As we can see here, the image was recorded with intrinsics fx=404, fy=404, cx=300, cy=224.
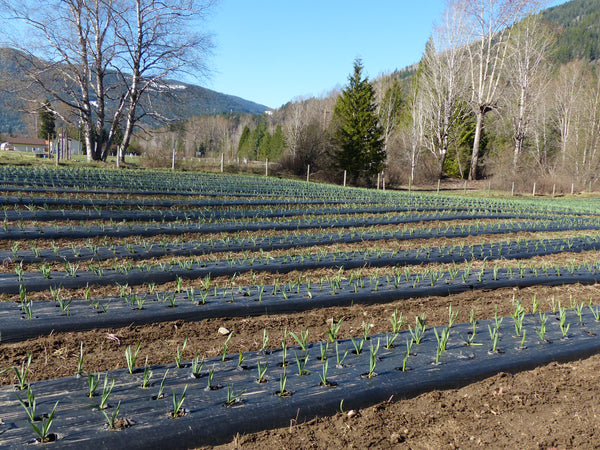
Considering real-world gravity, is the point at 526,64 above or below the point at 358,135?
above

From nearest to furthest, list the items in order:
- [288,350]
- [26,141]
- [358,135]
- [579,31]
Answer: [288,350] → [358,135] → [26,141] → [579,31]

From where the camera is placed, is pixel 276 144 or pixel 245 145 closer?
pixel 276 144

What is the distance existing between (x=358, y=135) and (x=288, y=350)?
29681 millimetres

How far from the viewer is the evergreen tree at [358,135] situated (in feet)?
102

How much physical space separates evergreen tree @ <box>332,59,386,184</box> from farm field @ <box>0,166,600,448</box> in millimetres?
25249

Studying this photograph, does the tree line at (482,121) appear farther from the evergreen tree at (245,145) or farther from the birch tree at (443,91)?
the evergreen tree at (245,145)

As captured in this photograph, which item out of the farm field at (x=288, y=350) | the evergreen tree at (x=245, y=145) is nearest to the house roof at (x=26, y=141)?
the evergreen tree at (x=245, y=145)

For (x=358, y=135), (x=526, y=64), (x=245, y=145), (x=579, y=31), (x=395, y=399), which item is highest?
(x=579, y=31)

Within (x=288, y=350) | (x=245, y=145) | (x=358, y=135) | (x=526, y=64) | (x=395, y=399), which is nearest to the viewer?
(x=395, y=399)

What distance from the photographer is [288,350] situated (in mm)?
2701

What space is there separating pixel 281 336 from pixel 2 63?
25339 millimetres

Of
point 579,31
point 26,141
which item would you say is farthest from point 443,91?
point 579,31

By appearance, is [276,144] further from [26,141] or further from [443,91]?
[26,141]

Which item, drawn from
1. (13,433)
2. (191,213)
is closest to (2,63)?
(191,213)
